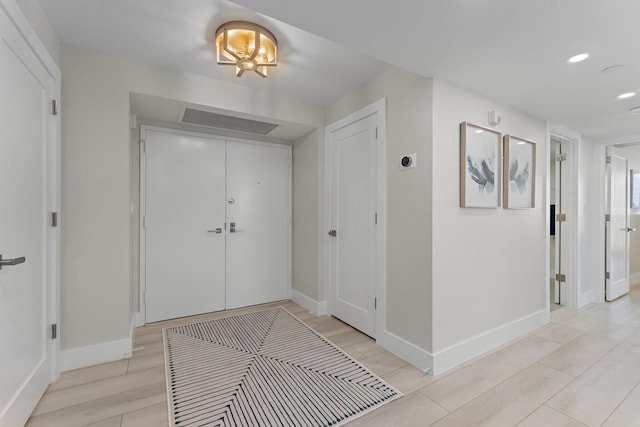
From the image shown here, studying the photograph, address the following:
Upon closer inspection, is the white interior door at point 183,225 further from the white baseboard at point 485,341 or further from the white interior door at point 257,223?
the white baseboard at point 485,341

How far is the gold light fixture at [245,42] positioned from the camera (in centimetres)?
178

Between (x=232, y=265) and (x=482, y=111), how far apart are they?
9.81 ft

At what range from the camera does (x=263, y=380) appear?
1.93m

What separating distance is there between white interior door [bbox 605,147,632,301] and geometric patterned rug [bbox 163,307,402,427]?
3.91 meters

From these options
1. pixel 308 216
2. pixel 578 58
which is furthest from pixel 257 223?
pixel 578 58

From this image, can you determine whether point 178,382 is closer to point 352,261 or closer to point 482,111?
point 352,261

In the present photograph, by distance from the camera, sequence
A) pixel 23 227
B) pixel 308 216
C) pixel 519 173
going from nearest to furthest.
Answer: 1. pixel 23 227
2. pixel 519 173
3. pixel 308 216

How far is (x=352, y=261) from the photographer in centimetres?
284

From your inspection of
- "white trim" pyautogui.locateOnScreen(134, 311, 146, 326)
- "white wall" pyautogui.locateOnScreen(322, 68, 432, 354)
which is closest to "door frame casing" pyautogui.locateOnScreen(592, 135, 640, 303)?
"white wall" pyautogui.locateOnScreen(322, 68, 432, 354)

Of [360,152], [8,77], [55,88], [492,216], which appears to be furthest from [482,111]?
[55,88]

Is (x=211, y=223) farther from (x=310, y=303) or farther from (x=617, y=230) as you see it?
(x=617, y=230)

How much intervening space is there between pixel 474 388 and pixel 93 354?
8.90 feet

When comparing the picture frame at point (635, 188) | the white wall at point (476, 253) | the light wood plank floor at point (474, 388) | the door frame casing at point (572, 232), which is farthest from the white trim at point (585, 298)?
the picture frame at point (635, 188)

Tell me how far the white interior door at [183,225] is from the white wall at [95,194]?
2.54ft
